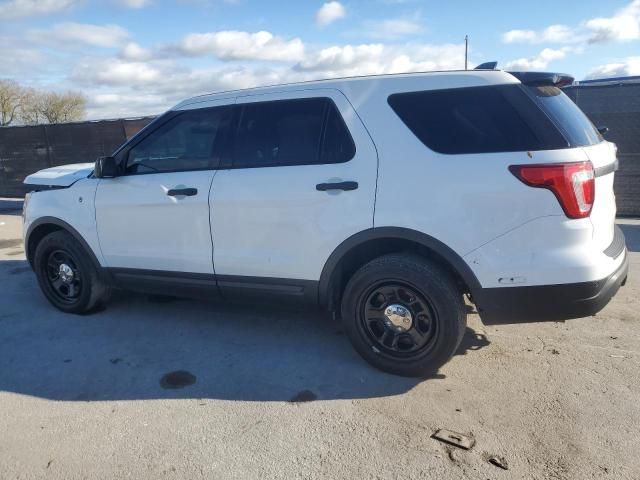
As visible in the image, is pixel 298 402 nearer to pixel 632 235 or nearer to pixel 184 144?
pixel 184 144

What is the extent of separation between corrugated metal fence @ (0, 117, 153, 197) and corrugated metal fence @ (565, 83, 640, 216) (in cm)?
885

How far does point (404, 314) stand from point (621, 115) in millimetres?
7159

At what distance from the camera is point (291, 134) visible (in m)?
3.82

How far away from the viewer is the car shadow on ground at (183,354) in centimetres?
354

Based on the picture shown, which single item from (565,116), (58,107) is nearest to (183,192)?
(565,116)

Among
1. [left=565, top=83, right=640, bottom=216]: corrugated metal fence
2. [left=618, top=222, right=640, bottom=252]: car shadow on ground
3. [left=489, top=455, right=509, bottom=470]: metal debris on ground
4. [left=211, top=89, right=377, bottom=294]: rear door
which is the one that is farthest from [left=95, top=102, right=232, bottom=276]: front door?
[left=565, top=83, right=640, bottom=216]: corrugated metal fence

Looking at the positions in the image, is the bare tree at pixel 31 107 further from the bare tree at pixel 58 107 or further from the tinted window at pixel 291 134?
the tinted window at pixel 291 134

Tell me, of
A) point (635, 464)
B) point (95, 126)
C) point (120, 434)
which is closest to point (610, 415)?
point (635, 464)

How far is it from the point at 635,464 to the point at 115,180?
161 inches

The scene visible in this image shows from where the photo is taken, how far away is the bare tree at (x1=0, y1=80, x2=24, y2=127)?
37.8 metres

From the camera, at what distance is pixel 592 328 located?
429 cm

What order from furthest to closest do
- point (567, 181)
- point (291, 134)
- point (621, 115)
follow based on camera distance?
1. point (621, 115)
2. point (291, 134)
3. point (567, 181)

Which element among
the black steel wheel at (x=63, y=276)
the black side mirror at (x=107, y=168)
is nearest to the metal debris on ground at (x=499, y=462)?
the black side mirror at (x=107, y=168)

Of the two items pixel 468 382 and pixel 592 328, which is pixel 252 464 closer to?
pixel 468 382
